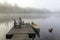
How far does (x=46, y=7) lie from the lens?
7250mm

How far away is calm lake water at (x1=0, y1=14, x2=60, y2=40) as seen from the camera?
7.27 meters

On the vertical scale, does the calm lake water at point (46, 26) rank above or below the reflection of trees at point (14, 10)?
below

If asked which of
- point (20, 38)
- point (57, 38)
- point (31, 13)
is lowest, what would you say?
point (57, 38)

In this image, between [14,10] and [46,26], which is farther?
[46,26]

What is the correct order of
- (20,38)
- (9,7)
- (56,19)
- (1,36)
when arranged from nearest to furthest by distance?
(20,38) < (1,36) < (9,7) < (56,19)

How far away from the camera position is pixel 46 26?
7688 mm

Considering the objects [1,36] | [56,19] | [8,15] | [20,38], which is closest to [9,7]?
[8,15]

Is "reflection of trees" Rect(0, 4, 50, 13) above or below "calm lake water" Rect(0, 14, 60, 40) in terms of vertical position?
above

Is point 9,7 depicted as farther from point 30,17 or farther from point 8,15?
point 30,17

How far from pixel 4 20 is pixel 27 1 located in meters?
1.77

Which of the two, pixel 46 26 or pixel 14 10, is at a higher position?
pixel 14 10

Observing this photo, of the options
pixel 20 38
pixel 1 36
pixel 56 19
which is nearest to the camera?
pixel 20 38

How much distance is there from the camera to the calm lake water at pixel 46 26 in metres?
7.27

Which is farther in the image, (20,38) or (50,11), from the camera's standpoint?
(50,11)
